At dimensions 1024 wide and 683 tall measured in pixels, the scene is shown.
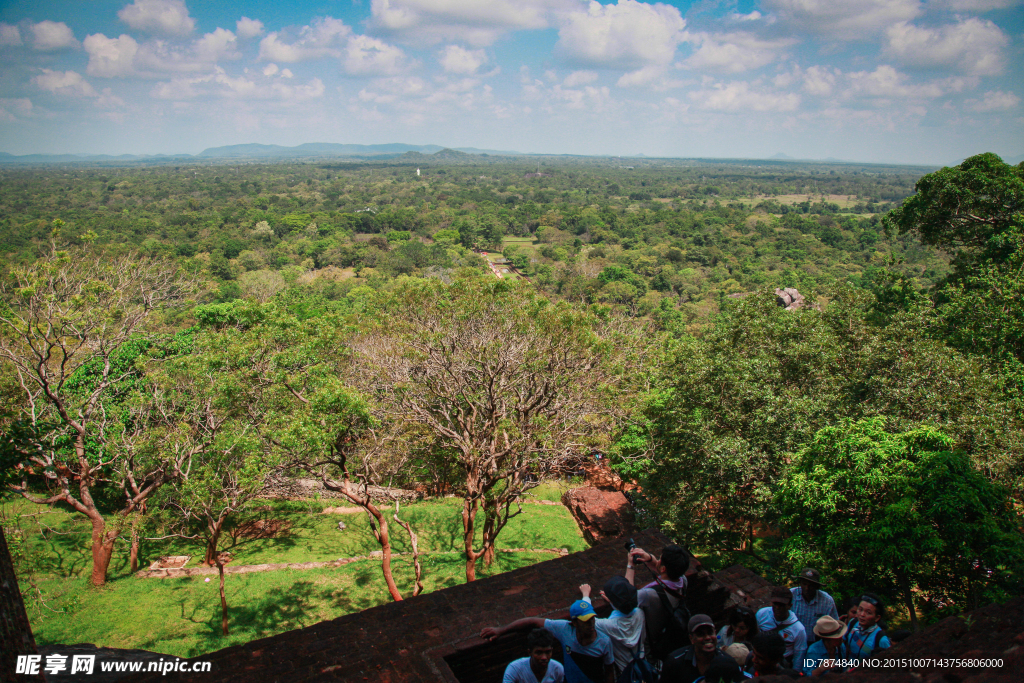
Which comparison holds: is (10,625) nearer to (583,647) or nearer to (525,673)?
(525,673)

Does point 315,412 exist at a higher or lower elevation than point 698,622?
lower

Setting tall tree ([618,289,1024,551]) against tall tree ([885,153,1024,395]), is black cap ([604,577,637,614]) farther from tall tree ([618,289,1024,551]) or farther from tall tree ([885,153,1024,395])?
tall tree ([885,153,1024,395])

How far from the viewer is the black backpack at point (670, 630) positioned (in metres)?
4.60

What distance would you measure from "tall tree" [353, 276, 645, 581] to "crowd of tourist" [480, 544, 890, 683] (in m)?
7.05

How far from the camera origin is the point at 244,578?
43.0ft

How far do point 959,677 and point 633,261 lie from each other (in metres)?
78.8

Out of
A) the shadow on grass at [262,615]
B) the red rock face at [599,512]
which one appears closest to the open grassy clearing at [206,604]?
the shadow on grass at [262,615]

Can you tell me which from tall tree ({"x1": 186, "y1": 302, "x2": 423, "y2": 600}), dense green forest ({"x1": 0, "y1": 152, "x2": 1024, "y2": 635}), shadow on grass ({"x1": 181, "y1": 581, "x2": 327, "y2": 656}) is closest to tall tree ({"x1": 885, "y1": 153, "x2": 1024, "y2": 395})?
dense green forest ({"x1": 0, "y1": 152, "x2": 1024, "y2": 635})

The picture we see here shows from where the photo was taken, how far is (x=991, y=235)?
679 inches

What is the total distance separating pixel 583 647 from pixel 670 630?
0.90 m

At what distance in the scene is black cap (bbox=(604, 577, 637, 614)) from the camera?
425 centimetres

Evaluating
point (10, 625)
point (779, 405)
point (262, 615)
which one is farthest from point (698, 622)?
point (262, 615)

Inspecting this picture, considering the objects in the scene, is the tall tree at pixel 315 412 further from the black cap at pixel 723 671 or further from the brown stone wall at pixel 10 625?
the black cap at pixel 723 671

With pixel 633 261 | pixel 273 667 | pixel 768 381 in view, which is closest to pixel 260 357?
pixel 273 667
